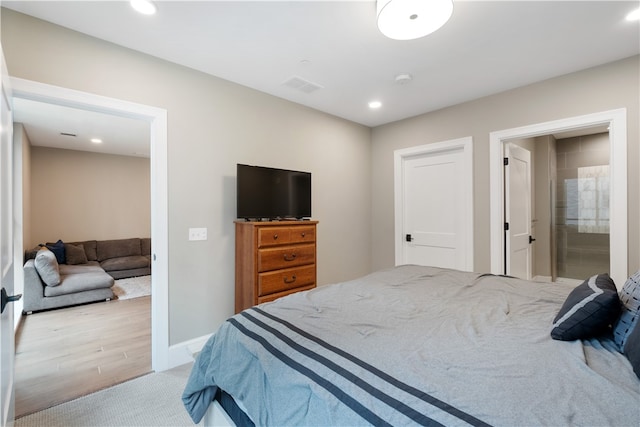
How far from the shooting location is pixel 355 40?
2209 mm

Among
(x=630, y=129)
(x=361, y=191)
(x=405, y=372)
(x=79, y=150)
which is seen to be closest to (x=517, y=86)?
(x=630, y=129)

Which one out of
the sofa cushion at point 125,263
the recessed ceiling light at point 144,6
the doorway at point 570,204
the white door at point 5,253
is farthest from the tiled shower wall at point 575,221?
the sofa cushion at point 125,263

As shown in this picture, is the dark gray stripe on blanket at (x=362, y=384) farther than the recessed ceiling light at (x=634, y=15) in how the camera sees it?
No

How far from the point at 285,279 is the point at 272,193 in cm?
88

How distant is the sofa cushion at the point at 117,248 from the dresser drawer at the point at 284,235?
16.4 feet

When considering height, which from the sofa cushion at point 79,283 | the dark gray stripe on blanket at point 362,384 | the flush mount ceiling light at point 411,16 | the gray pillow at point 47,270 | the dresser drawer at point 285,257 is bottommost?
the sofa cushion at point 79,283

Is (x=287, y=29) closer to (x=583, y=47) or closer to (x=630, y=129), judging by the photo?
(x=583, y=47)

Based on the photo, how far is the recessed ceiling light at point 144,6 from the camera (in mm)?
1814

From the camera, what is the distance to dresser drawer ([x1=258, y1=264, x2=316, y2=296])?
8.82ft

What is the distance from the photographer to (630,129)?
2.45 metres

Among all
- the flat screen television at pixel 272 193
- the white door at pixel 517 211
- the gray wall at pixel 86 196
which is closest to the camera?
the flat screen television at pixel 272 193

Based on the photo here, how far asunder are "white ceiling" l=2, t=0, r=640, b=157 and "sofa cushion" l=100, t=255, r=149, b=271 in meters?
4.60

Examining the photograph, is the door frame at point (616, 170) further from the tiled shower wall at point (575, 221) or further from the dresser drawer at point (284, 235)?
the tiled shower wall at point (575, 221)

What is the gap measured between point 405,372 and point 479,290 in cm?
120
